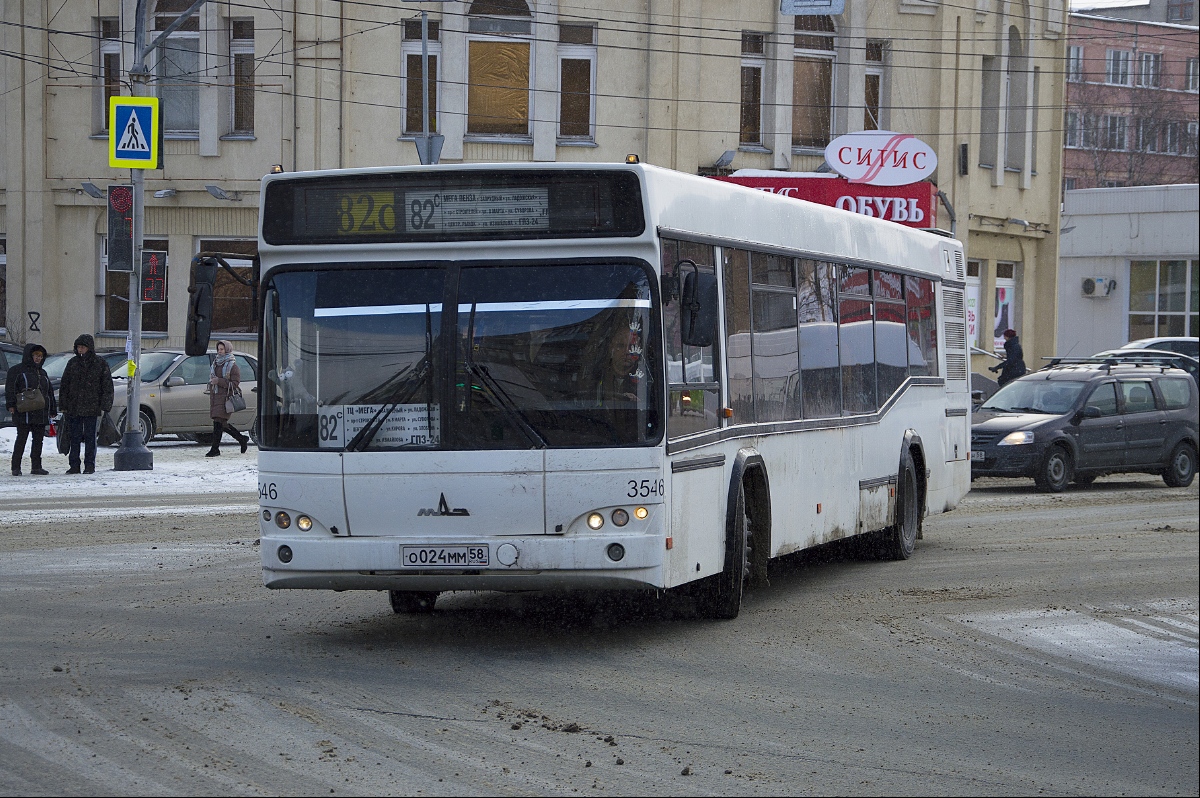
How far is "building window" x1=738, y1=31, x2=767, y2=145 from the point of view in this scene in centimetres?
3750

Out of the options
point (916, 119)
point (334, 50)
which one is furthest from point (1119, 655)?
point (916, 119)

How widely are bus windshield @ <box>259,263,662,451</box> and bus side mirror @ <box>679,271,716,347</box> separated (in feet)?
0.60

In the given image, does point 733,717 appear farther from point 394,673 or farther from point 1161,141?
point 1161,141

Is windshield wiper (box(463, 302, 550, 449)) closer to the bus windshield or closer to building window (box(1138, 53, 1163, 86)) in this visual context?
the bus windshield

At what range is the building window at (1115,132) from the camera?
73.5 meters

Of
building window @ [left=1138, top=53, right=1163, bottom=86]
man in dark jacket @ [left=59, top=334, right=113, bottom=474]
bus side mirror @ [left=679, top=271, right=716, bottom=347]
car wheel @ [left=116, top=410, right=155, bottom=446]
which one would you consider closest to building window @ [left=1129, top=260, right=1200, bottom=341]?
building window @ [left=1138, top=53, right=1163, bottom=86]

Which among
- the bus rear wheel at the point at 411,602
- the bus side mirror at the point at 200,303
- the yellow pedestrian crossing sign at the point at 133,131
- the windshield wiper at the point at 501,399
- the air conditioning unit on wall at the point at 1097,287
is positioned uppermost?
the yellow pedestrian crossing sign at the point at 133,131

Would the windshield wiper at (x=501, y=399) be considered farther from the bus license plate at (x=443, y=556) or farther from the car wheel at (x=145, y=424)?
the car wheel at (x=145, y=424)

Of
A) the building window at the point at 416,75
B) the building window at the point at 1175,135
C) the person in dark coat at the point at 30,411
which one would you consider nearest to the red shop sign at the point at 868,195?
the building window at the point at 1175,135

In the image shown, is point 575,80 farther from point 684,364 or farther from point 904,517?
point 684,364

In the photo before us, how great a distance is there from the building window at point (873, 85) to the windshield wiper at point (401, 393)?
31067 mm

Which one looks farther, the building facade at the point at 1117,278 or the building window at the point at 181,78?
the building facade at the point at 1117,278

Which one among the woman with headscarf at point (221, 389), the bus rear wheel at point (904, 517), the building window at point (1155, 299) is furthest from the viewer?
the building window at point (1155, 299)

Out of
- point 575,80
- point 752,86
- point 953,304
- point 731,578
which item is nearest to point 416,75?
point 575,80
